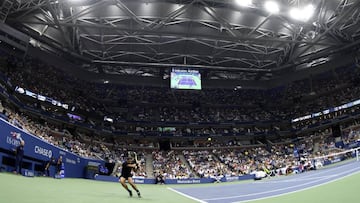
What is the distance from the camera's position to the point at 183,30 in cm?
3872

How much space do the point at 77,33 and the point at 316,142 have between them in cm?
3753

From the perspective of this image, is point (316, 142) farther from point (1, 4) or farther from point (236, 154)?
point (1, 4)

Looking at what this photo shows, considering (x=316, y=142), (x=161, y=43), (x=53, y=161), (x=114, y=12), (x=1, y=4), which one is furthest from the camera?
(x=316, y=142)

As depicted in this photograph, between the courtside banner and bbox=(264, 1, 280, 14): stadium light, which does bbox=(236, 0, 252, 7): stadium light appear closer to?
bbox=(264, 1, 280, 14): stadium light

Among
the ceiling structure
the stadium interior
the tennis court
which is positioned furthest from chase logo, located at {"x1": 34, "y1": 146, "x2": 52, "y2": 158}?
the ceiling structure

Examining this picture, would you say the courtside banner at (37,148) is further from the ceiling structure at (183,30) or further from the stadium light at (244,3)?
the stadium light at (244,3)

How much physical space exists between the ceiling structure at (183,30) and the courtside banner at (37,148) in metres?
13.9

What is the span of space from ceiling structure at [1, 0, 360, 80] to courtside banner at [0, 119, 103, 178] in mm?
13867

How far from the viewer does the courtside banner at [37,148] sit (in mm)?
16844

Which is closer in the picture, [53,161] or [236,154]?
[53,161]

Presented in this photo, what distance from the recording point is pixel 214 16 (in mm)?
34031

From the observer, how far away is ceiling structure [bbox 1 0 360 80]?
109ft

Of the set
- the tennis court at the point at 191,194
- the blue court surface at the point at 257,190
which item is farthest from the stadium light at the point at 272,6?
the tennis court at the point at 191,194

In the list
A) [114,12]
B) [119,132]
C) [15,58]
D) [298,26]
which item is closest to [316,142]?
[298,26]
